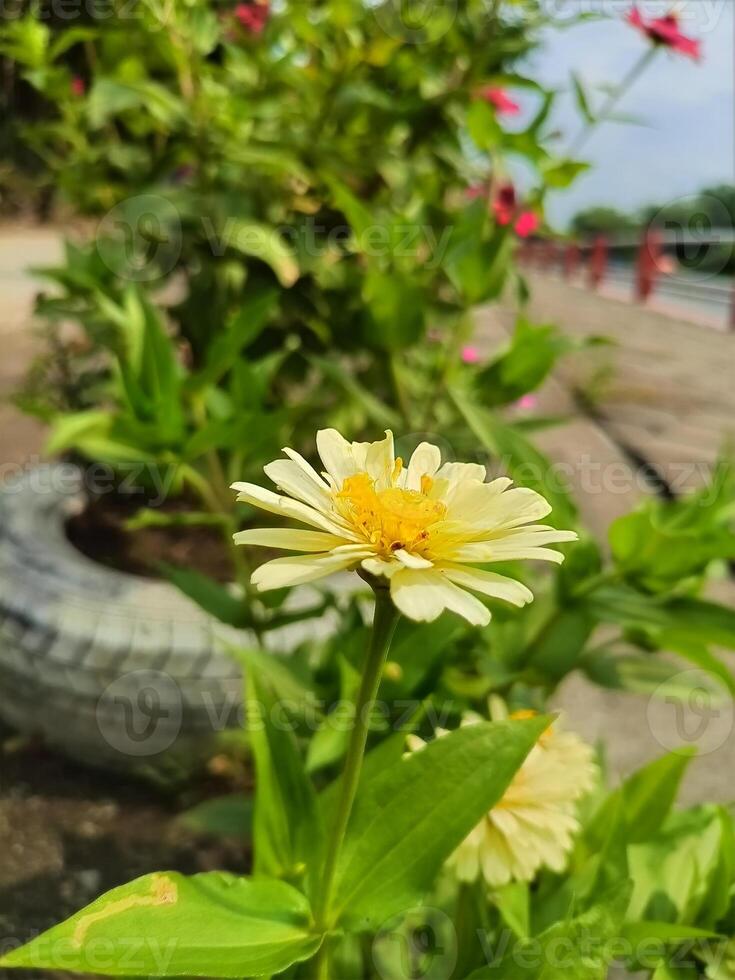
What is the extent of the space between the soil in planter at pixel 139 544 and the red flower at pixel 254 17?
66cm

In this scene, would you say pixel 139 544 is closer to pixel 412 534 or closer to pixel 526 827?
pixel 526 827

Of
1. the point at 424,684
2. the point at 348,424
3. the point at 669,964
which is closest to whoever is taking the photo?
the point at 669,964

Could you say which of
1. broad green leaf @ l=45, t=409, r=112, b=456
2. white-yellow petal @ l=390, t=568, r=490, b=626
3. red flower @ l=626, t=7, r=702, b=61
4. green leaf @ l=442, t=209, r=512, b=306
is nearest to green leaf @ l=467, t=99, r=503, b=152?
green leaf @ l=442, t=209, r=512, b=306

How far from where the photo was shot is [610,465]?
6.93 ft

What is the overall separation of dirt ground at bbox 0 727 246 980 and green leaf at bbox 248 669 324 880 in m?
0.46

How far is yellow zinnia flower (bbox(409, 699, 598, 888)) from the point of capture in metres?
0.47

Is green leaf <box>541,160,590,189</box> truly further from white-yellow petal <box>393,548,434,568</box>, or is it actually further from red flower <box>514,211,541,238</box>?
white-yellow petal <box>393,548,434,568</box>

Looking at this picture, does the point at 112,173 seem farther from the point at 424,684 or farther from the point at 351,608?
the point at 424,684

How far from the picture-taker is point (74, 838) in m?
0.94

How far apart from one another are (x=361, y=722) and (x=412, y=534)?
0.25 feet

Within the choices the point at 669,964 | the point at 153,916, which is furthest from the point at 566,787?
the point at 153,916

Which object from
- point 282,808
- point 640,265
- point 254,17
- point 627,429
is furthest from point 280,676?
point 640,265

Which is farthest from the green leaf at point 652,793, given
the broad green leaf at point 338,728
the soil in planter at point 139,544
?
the soil in planter at point 139,544

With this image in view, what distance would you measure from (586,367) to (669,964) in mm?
3198
